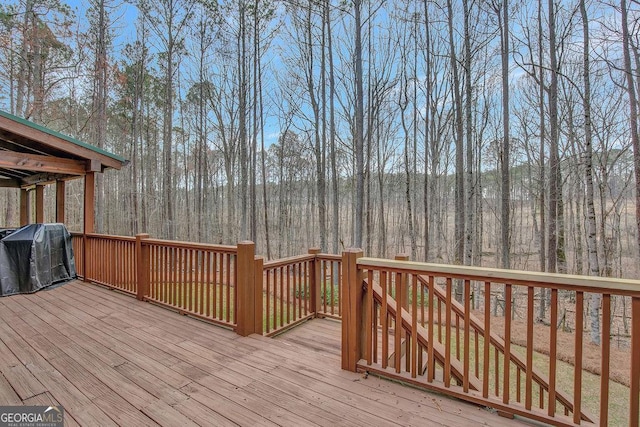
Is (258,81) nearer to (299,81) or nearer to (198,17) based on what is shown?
(299,81)

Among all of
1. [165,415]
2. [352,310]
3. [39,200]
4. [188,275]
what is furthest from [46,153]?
[352,310]

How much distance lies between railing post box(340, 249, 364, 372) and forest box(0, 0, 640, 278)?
17.6ft

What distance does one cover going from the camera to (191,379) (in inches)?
89.3

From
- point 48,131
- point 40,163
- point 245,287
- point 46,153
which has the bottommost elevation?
point 245,287

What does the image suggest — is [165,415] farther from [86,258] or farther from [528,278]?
[86,258]

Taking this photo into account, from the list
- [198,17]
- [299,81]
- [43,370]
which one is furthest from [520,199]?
[43,370]

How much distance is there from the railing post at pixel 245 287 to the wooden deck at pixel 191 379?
5.6 inches

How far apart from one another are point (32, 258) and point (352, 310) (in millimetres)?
4824

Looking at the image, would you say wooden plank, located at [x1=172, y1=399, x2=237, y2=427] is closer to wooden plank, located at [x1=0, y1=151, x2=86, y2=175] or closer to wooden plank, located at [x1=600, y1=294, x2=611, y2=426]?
wooden plank, located at [x1=600, y1=294, x2=611, y2=426]

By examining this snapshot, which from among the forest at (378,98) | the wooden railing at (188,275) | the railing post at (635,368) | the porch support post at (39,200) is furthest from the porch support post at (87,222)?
the railing post at (635,368)

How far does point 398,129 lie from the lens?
1159 cm

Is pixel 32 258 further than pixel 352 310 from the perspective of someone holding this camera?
Yes

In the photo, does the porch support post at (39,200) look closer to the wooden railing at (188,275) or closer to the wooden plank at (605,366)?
the wooden railing at (188,275)

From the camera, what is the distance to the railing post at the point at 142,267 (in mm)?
4137
